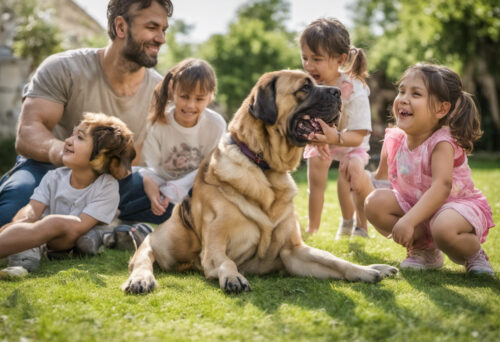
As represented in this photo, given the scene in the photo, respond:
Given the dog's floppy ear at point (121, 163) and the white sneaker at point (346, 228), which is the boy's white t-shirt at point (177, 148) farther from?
the white sneaker at point (346, 228)

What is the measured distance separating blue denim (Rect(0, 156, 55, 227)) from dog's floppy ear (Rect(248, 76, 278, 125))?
2.31 metres

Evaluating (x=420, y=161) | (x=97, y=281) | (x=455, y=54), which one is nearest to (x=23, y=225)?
(x=97, y=281)

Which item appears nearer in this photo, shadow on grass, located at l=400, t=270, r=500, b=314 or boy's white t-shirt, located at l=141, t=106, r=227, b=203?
shadow on grass, located at l=400, t=270, r=500, b=314

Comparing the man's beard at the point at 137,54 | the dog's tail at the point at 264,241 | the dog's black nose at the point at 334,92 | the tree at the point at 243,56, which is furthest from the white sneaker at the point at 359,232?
the tree at the point at 243,56

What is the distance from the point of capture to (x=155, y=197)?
4.54m

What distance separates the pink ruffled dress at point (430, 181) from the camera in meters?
3.29

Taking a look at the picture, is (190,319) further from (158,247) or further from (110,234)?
(110,234)

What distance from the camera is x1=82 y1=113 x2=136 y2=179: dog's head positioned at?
4.03m

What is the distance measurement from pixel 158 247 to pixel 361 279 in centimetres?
157

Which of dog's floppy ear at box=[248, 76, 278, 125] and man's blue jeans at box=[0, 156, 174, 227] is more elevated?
dog's floppy ear at box=[248, 76, 278, 125]

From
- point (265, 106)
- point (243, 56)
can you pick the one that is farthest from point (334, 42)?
point (243, 56)

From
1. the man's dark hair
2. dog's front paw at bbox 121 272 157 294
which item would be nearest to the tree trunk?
the man's dark hair

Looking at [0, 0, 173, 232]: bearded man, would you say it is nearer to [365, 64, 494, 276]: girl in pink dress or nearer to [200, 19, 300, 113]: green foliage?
[365, 64, 494, 276]: girl in pink dress

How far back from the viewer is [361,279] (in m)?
3.00
